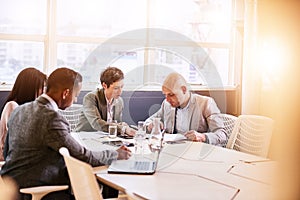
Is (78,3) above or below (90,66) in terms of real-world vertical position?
above

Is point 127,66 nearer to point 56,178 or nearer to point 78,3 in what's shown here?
point 78,3

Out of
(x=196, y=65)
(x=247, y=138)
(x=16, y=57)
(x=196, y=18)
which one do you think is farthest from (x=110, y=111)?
(x=196, y=18)

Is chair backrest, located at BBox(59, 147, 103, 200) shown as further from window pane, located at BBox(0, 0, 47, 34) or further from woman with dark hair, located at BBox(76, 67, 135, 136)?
window pane, located at BBox(0, 0, 47, 34)

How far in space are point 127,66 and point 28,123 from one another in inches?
111

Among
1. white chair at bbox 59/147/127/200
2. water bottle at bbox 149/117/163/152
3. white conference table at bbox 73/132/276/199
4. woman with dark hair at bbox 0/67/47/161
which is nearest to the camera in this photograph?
white chair at bbox 59/147/127/200

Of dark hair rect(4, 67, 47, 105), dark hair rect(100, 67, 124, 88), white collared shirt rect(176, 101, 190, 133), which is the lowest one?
white collared shirt rect(176, 101, 190, 133)

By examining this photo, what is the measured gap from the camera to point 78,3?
14.8ft

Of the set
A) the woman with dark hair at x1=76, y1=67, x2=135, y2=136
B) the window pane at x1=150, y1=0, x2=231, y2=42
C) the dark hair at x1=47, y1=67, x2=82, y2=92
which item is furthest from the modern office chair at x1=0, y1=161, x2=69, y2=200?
the window pane at x1=150, y1=0, x2=231, y2=42

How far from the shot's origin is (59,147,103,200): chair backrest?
156 centimetres

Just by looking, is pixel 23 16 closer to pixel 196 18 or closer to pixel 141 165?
pixel 196 18

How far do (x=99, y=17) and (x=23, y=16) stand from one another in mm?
839

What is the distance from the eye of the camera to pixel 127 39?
190 inches

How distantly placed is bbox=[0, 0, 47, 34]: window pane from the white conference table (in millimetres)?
2159

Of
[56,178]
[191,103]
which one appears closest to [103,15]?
[191,103]
